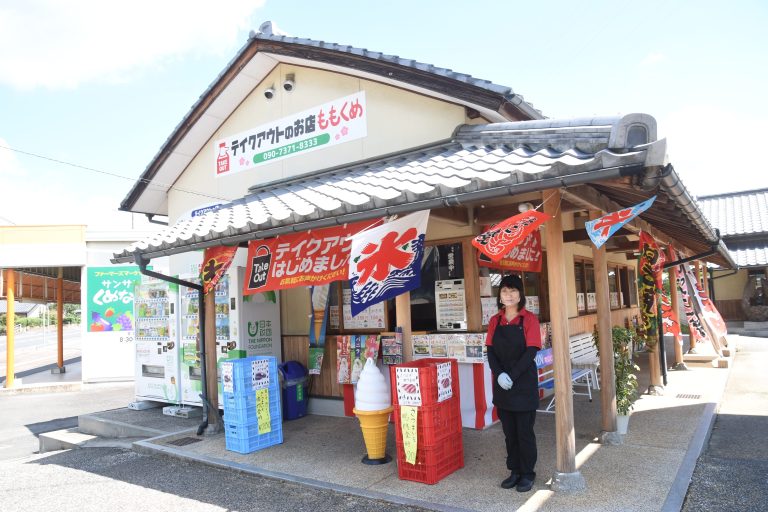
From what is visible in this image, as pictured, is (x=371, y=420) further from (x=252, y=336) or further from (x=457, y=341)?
(x=252, y=336)

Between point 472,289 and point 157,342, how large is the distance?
587 centimetres

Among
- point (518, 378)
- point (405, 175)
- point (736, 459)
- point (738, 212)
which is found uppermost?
point (738, 212)

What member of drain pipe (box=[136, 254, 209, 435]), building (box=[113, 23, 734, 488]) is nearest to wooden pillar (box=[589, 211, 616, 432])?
building (box=[113, 23, 734, 488])

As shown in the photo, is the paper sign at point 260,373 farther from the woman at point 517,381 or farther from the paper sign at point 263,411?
the woman at point 517,381

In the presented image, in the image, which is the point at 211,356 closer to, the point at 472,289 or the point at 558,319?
the point at 472,289

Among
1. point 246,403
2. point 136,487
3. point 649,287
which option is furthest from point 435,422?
point 649,287

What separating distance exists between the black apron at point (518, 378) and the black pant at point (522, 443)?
0.10 metres

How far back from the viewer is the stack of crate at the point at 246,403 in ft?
21.0

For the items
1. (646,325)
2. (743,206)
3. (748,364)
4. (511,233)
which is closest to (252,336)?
(511,233)

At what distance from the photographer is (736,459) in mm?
5402

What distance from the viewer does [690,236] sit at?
27.7 ft

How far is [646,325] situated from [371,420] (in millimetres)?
5016

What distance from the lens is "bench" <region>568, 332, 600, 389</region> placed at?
855cm

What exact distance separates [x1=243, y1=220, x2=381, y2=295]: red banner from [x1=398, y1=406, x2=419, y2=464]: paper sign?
5.41 feet
